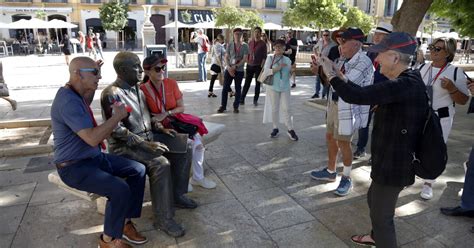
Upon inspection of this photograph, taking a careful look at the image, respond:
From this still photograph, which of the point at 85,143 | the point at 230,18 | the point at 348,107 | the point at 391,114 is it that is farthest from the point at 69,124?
the point at 230,18

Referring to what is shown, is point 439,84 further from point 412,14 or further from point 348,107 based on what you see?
point 412,14

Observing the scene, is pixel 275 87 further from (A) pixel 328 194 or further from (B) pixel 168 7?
(B) pixel 168 7

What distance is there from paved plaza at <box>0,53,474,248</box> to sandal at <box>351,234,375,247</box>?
0.21 ft

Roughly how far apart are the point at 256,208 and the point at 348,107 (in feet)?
4.46

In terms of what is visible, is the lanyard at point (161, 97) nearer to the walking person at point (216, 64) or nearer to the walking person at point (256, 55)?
the walking person at point (256, 55)

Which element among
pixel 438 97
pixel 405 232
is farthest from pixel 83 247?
pixel 438 97

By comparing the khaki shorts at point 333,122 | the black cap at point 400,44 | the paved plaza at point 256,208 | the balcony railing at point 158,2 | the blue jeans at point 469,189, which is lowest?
the paved plaza at point 256,208

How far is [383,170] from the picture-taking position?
246 cm

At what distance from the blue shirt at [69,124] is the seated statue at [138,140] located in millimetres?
389

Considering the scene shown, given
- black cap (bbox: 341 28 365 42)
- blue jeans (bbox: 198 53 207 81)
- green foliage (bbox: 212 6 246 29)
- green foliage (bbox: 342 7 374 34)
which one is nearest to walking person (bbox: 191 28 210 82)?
blue jeans (bbox: 198 53 207 81)

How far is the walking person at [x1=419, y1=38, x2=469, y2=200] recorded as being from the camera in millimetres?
3701

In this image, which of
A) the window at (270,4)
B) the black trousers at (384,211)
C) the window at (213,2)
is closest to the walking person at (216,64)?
the black trousers at (384,211)

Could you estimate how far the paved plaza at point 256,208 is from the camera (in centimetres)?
318

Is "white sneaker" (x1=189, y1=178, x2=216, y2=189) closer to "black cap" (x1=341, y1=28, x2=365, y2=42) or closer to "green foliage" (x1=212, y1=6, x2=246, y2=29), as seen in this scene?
"black cap" (x1=341, y1=28, x2=365, y2=42)
